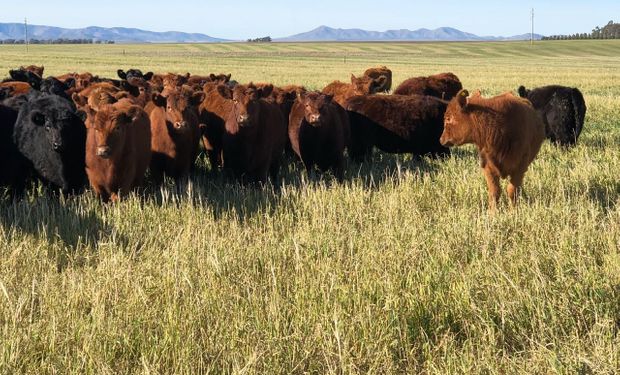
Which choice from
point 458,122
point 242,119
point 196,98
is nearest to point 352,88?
point 196,98

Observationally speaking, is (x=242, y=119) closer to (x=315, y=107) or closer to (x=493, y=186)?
(x=315, y=107)

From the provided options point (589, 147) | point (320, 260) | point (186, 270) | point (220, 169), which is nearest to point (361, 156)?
point (220, 169)

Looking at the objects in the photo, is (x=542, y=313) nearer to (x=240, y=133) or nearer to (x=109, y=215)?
(x=109, y=215)

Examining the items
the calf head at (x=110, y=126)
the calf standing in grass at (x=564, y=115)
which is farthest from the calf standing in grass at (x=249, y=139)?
the calf standing in grass at (x=564, y=115)

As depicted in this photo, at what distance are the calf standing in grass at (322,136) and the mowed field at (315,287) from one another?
228 cm

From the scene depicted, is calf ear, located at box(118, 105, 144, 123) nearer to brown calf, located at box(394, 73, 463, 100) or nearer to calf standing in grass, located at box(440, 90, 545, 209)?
calf standing in grass, located at box(440, 90, 545, 209)

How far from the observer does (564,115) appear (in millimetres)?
A: 10375

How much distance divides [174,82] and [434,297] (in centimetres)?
936

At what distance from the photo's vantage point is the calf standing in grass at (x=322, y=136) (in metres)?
8.80

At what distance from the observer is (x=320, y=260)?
4.60 meters

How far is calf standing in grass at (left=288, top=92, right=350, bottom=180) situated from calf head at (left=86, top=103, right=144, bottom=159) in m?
2.68

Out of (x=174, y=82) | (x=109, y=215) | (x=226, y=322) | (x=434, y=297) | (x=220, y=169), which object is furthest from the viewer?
(x=174, y=82)

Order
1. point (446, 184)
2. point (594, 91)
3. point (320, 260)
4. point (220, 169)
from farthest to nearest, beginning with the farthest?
point (594, 91) < point (220, 169) < point (446, 184) < point (320, 260)

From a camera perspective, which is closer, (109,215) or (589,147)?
(109,215)
